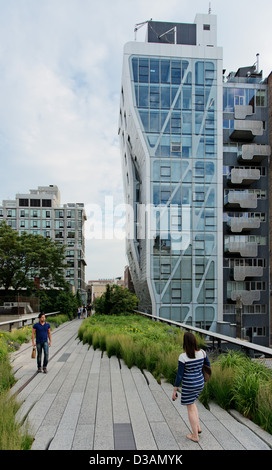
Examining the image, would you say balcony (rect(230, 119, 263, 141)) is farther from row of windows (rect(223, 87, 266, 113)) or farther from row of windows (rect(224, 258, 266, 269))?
row of windows (rect(224, 258, 266, 269))

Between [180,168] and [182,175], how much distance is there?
75 centimetres

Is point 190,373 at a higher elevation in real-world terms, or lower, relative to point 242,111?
lower

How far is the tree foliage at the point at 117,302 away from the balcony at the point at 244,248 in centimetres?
1322

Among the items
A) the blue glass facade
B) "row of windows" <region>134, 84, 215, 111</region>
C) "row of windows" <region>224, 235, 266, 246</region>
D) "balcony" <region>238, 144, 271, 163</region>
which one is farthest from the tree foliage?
"balcony" <region>238, 144, 271, 163</region>

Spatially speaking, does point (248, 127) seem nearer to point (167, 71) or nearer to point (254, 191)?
point (254, 191)

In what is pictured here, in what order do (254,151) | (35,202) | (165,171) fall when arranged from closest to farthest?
(165,171) < (254,151) < (35,202)

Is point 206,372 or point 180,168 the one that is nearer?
point 206,372

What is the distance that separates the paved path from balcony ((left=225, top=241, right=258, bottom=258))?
31.6m

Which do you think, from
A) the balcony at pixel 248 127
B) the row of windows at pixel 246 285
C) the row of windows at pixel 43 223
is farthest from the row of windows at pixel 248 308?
the row of windows at pixel 43 223

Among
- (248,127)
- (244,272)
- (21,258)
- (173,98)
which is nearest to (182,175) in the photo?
(173,98)

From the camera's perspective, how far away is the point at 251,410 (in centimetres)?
627

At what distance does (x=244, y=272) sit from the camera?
1563 inches

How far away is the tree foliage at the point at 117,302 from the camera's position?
31.3 metres

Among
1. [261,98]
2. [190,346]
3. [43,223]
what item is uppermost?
[261,98]
